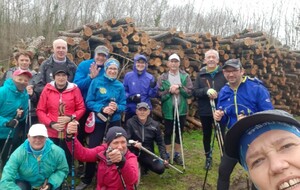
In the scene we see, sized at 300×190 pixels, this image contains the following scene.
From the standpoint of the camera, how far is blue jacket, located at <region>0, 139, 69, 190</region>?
4.67 meters

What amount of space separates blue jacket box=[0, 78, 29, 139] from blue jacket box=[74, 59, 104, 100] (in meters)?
0.99

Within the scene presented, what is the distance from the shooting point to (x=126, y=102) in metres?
6.68

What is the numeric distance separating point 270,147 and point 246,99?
A: 3.53 m

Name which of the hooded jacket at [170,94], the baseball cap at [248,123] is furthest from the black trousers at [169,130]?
the baseball cap at [248,123]

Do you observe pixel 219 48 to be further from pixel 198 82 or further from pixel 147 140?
pixel 147 140

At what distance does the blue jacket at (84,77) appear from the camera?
19.8 feet

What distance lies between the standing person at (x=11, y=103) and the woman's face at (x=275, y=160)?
188 inches

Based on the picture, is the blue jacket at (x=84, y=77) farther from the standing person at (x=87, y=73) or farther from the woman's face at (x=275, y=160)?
the woman's face at (x=275, y=160)

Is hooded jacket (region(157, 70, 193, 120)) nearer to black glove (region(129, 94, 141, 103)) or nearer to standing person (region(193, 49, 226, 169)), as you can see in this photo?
standing person (region(193, 49, 226, 169))

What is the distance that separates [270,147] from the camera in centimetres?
161

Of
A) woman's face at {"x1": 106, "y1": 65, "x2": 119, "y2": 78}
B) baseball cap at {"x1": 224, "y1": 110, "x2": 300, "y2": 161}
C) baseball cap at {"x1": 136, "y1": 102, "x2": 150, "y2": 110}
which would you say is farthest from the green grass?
baseball cap at {"x1": 224, "y1": 110, "x2": 300, "y2": 161}

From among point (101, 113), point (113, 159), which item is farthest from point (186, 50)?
point (113, 159)

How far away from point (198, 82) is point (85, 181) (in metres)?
2.87

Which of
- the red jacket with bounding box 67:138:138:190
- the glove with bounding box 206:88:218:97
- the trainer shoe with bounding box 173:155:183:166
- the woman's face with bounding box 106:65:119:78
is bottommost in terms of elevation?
the trainer shoe with bounding box 173:155:183:166
